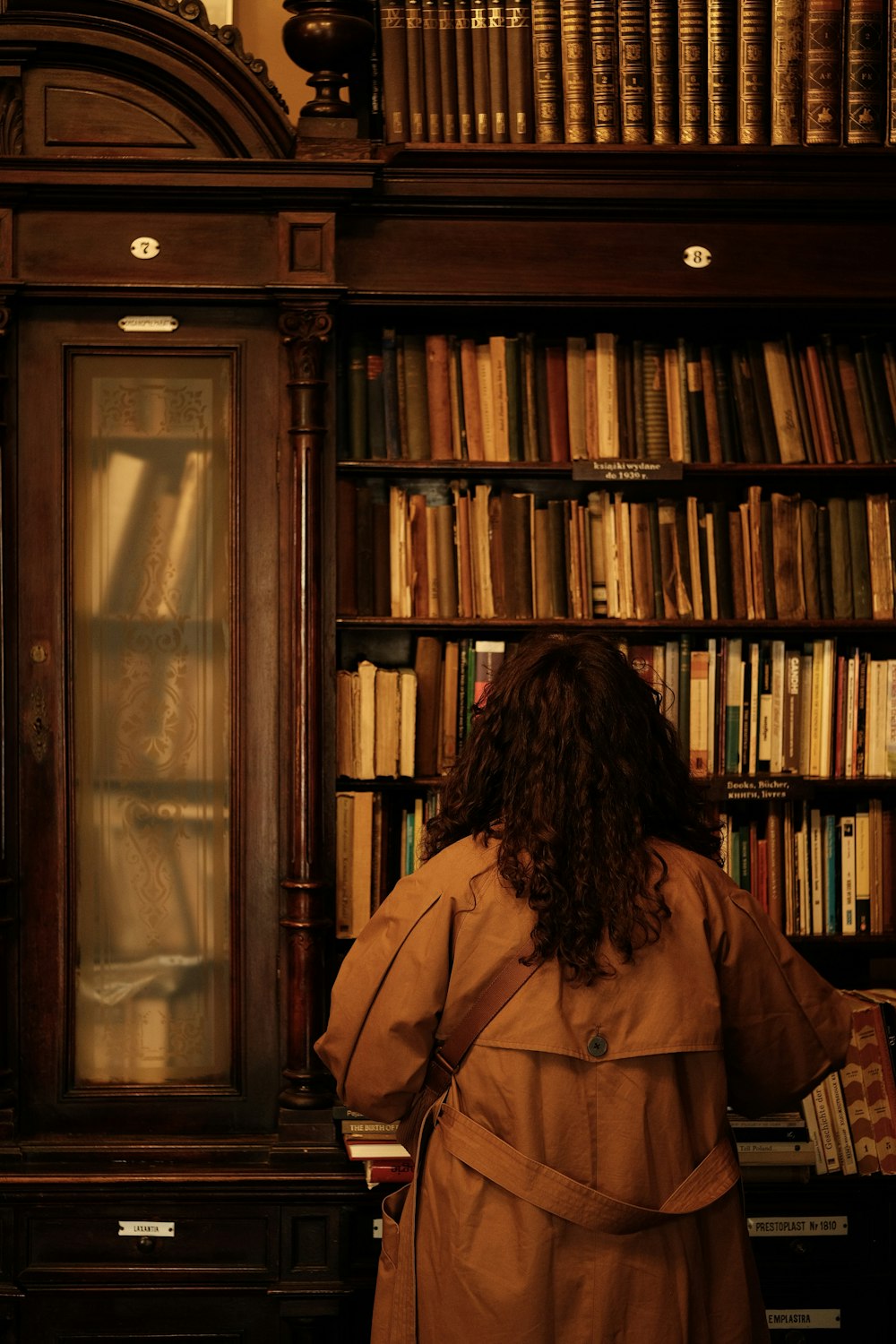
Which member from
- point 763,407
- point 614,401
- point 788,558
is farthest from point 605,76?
point 788,558

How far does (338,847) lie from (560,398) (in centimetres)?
104

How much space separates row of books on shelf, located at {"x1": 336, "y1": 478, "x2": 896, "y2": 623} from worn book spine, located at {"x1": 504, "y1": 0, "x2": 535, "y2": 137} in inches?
27.7

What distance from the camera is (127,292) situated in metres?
2.57

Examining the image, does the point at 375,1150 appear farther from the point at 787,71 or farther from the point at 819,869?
the point at 787,71

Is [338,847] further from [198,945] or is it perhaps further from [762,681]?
[762,681]

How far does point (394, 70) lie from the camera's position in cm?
258

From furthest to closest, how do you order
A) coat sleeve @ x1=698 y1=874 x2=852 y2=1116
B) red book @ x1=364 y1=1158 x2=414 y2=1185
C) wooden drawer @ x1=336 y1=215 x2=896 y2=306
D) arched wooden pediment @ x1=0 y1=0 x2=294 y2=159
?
wooden drawer @ x1=336 y1=215 x2=896 y2=306 < arched wooden pediment @ x1=0 y1=0 x2=294 y2=159 < red book @ x1=364 y1=1158 x2=414 y2=1185 < coat sleeve @ x1=698 y1=874 x2=852 y2=1116

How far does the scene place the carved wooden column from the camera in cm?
254

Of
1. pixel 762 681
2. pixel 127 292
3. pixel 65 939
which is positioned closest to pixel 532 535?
pixel 762 681

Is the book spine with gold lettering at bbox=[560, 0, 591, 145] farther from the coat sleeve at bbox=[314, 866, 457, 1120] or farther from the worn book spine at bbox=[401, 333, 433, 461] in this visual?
the coat sleeve at bbox=[314, 866, 457, 1120]

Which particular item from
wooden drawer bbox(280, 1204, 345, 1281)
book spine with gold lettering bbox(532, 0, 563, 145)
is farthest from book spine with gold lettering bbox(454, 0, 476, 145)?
wooden drawer bbox(280, 1204, 345, 1281)

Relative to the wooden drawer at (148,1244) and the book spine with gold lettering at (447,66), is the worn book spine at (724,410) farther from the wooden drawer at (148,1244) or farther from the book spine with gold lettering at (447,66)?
the wooden drawer at (148,1244)

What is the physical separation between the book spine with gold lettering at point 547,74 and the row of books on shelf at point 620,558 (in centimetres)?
71

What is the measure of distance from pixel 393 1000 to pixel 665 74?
6.26ft
